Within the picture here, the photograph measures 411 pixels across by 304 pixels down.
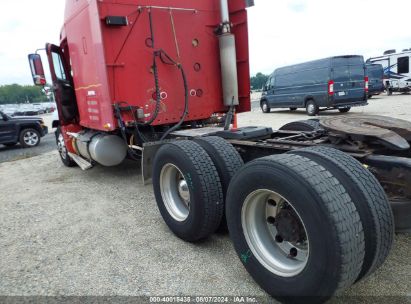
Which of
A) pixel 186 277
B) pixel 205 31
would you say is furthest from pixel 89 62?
pixel 186 277

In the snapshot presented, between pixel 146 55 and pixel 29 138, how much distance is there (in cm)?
912

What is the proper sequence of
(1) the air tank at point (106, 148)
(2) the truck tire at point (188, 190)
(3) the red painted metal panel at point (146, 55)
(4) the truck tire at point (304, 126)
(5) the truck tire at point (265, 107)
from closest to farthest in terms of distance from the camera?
(2) the truck tire at point (188, 190) → (4) the truck tire at point (304, 126) → (3) the red painted metal panel at point (146, 55) → (1) the air tank at point (106, 148) → (5) the truck tire at point (265, 107)

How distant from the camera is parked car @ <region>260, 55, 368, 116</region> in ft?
44.8

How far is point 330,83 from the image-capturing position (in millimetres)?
13695

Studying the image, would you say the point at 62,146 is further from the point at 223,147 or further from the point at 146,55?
the point at 223,147

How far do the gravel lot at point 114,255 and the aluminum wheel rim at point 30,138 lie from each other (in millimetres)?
7715

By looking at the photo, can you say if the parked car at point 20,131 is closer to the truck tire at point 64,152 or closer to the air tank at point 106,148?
the truck tire at point 64,152

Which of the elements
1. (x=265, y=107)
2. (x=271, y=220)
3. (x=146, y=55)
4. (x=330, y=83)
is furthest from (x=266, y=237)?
(x=265, y=107)

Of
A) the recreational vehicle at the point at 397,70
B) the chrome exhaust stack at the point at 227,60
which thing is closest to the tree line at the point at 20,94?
the recreational vehicle at the point at 397,70

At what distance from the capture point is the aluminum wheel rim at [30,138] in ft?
39.0

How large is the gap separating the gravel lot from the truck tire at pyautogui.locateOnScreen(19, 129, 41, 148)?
7.70m

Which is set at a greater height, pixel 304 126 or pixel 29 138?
pixel 304 126

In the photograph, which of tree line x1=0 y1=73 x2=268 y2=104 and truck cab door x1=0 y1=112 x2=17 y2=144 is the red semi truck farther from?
tree line x1=0 y1=73 x2=268 y2=104

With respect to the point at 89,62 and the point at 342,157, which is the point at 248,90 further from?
the point at 342,157
